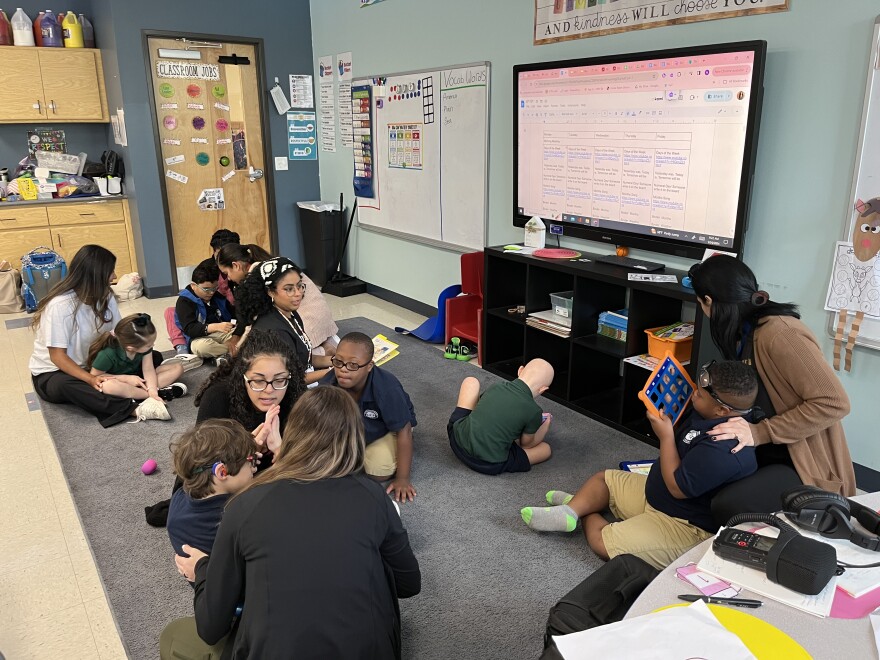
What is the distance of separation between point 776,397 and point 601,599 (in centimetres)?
105

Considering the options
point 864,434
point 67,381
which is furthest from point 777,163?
point 67,381

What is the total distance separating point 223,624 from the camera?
1466 millimetres

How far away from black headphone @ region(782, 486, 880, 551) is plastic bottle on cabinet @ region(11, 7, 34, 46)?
6467 millimetres

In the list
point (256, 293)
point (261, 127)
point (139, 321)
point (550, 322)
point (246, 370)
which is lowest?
point (550, 322)

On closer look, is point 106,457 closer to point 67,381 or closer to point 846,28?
point 67,381

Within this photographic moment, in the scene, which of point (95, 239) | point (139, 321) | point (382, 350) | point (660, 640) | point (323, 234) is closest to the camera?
point (660, 640)

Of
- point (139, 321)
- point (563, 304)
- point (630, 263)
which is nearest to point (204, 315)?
point (139, 321)

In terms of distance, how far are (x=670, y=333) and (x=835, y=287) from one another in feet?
2.34

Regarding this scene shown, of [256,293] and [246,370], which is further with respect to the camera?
[256,293]

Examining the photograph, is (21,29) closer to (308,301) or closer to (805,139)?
(308,301)

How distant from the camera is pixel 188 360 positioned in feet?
13.5

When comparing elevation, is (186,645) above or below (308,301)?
below

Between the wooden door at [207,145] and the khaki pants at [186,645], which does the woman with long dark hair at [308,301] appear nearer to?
the khaki pants at [186,645]

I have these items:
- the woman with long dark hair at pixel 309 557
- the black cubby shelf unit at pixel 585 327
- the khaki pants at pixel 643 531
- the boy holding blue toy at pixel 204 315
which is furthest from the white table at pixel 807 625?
the boy holding blue toy at pixel 204 315
